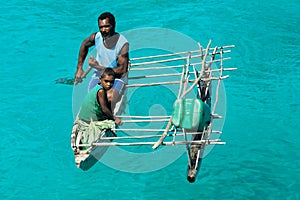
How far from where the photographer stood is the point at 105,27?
5.38 metres

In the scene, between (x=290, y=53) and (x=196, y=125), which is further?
(x=290, y=53)

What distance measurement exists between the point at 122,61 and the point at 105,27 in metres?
0.45

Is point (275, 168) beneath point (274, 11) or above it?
beneath

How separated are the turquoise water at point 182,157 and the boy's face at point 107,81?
1.36 m

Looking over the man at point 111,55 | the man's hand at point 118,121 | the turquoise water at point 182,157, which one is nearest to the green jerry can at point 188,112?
the man's hand at point 118,121

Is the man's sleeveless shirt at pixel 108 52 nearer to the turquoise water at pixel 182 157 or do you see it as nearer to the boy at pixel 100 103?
the boy at pixel 100 103

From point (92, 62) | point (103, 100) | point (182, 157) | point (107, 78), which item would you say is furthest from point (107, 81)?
point (182, 157)

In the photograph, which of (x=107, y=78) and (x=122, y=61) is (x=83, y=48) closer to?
(x=122, y=61)

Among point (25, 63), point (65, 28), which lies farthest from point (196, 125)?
point (65, 28)

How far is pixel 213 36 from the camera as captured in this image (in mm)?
8930

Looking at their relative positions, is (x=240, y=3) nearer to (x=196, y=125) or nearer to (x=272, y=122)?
(x=272, y=122)

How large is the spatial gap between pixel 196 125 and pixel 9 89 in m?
4.15

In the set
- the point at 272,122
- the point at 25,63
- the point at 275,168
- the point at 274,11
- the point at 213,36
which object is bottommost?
the point at 275,168

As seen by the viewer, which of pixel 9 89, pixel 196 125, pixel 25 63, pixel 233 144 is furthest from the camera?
pixel 25 63
